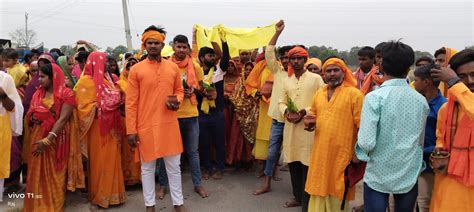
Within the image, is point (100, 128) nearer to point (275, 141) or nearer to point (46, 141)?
point (46, 141)

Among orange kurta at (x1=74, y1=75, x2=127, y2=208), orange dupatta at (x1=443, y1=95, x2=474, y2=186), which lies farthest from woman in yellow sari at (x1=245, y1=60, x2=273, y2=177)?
orange dupatta at (x1=443, y1=95, x2=474, y2=186)

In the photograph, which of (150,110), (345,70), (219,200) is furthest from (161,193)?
(345,70)

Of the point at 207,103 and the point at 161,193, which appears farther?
the point at 207,103

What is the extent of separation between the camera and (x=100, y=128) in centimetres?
443

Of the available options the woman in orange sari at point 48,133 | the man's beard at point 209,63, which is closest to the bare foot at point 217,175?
the man's beard at point 209,63

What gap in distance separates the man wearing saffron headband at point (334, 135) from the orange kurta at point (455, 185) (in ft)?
2.45

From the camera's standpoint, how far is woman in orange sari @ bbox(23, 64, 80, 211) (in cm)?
409

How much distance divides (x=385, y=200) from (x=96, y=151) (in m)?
3.30

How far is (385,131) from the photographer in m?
2.78

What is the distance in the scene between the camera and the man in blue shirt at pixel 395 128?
2738 mm

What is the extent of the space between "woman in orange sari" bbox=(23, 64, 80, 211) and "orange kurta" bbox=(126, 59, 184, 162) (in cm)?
84

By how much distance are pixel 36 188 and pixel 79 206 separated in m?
0.64

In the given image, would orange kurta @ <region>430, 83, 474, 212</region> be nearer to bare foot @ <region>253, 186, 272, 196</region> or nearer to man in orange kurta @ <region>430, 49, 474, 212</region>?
man in orange kurta @ <region>430, 49, 474, 212</region>

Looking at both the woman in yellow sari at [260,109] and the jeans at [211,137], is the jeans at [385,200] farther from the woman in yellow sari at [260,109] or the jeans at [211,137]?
the jeans at [211,137]
